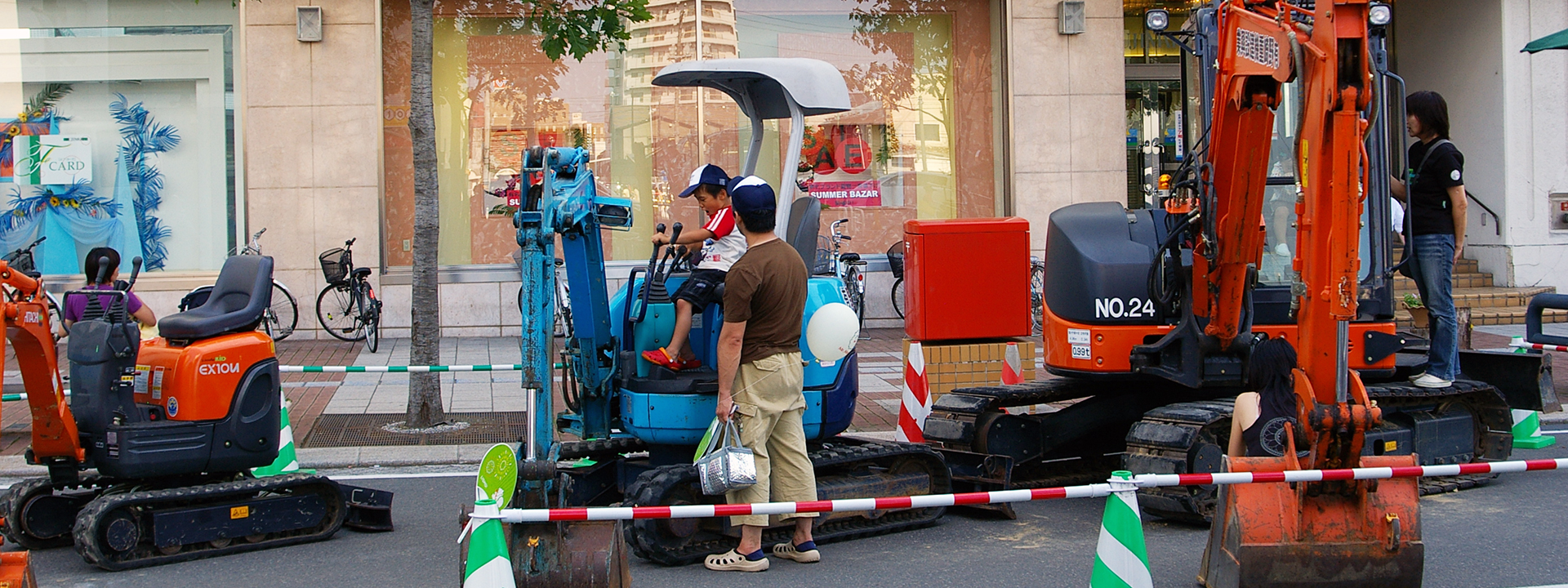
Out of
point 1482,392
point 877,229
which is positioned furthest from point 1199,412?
point 877,229

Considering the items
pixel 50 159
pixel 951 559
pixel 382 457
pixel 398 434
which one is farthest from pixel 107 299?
pixel 50 159

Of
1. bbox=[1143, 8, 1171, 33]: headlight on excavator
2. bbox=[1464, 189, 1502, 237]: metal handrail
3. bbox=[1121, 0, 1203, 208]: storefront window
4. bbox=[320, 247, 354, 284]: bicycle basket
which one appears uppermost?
bbox=[1121, 0, 1203, 208]: storefront window

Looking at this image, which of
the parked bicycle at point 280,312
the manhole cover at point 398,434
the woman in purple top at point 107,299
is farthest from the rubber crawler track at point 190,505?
the parked bicycle at point 280,312

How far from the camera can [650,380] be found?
615cm

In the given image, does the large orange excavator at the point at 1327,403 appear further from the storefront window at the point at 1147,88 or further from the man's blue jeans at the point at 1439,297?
the storefront window at the point at 1147,88

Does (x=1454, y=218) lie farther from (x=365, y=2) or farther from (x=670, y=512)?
(x=365, y=2)

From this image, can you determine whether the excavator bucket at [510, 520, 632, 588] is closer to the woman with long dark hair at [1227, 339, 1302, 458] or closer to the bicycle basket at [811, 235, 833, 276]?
the woman with long dark hair at [1227, 339, 1302, 458]

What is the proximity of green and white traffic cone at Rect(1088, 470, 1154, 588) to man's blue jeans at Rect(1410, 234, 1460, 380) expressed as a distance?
13.3ft

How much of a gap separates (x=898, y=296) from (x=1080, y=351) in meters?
8.41

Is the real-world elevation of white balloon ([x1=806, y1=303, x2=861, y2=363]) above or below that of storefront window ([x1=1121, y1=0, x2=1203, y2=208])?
below

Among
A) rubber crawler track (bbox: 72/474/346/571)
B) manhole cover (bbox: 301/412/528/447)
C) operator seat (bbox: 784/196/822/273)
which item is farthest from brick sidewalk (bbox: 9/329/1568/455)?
operator seat (bbox: 784/196/822/273)

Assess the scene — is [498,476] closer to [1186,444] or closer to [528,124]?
[1186,444]

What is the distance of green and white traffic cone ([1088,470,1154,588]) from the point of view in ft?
14.9

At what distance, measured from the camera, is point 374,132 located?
14.5m
